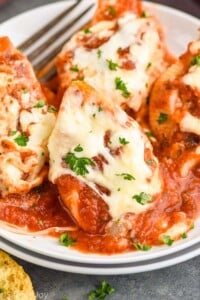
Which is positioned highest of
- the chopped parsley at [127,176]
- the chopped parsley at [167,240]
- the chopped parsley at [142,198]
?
the chopped parsley at [127,176]

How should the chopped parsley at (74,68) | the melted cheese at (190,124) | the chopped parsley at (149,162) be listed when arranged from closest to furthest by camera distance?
the chopped parsley at (149,162) → the melted cheese at (190,124) → the chopped parsley at (74,68)

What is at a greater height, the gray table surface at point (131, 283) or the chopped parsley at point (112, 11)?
the chopped parsley at point (112, 11)

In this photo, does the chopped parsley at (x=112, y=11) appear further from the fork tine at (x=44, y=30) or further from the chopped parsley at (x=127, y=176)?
the chopped parsley at (x=127, y=176)

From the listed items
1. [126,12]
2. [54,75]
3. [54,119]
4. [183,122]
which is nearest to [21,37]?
[54,75]

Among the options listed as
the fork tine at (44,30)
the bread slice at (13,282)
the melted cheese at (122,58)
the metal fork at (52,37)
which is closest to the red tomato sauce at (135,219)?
the bread slice at (13,282)

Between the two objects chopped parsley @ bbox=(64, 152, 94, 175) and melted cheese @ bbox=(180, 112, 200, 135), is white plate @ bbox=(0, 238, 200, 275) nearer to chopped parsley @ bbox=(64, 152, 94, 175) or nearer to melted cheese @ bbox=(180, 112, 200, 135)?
chopped parsley @ bbox=(64, 152, 94, 175)

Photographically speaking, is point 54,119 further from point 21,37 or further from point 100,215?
point 21,37

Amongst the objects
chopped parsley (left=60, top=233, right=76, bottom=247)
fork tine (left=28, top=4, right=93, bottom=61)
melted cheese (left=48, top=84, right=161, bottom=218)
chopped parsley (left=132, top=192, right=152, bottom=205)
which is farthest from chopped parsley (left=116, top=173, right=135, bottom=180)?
fork tine (left=28, top=4, right=93, bottom=61)
